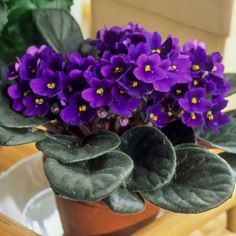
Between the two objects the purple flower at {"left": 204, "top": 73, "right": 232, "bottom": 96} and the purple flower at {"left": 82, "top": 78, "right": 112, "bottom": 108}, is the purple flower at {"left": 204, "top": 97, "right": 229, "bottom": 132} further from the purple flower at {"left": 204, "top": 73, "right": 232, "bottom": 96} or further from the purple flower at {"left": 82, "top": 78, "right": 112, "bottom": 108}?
the purple flower at {"left": 82, "top": 78, "right": 112, "bottom": 108}

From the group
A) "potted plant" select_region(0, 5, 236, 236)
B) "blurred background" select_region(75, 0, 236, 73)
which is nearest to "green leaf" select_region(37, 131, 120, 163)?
"potted plant" select_region(0, 5, 236, 236)

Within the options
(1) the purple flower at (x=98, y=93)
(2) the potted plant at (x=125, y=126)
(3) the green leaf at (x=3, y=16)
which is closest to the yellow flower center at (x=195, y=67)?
(2) the potted plant at (x=125, y=126)

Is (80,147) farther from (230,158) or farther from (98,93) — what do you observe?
Answer: (230,158)

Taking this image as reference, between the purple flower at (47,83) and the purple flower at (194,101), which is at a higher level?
the purple flower at (47,83)

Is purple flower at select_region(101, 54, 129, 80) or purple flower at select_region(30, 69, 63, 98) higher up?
purple flower at select_region(101, 54, 129, 80)

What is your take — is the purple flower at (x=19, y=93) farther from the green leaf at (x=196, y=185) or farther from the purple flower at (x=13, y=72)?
the green leaf at (x=196, y=185)

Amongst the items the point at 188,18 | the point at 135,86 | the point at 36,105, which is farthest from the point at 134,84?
the point at 188,18

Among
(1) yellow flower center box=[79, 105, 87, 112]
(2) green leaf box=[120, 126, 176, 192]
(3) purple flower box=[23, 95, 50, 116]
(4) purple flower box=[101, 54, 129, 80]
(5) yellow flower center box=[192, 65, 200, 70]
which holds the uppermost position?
(4) purple flower box=[101, 54, 129, 80]

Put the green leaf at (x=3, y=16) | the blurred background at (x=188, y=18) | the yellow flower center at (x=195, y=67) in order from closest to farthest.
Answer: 1. the yellow flower center at (x=195, y=67)
2. the green leaf at (x=3, y=16)
3. the blurred background at (x=188, y=18)

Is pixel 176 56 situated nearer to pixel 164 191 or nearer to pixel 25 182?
pixel 164 191
